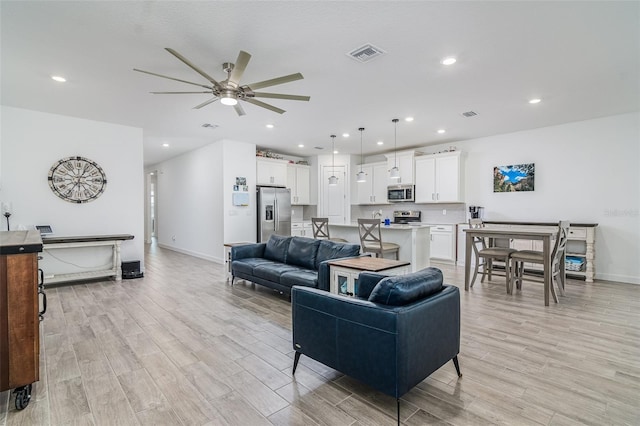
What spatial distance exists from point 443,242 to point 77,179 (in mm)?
7245

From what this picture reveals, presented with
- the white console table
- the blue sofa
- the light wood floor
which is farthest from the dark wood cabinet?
the white console table

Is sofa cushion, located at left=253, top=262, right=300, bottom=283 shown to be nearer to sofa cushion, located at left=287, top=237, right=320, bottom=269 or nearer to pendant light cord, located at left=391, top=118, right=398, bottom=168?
sofa cushion, located at left=287, top=237, right=320, bottom=269

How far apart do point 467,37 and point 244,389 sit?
3410mm

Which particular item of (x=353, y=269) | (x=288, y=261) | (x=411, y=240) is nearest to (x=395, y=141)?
(x=411, y=240)

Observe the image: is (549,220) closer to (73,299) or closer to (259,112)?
(259,112)

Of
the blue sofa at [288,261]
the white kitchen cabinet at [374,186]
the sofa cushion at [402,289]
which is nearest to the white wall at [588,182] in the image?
the white kitchen cabinet at [374,186]

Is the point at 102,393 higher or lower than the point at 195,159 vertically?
lower

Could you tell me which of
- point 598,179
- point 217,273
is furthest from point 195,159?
point 598,179

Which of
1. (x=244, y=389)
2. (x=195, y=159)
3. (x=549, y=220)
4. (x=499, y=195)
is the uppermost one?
(x=195, y=159)

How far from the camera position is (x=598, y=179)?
17.4 feet

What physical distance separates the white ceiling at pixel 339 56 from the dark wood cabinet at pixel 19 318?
1.93 metres

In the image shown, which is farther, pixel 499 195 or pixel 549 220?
pixel 499 195

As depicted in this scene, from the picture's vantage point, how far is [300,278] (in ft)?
12.1

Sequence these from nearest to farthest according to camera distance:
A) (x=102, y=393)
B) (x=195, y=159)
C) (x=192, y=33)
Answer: (x=102, y=393) < (x=192, y=33) < (x=195, y=159)
